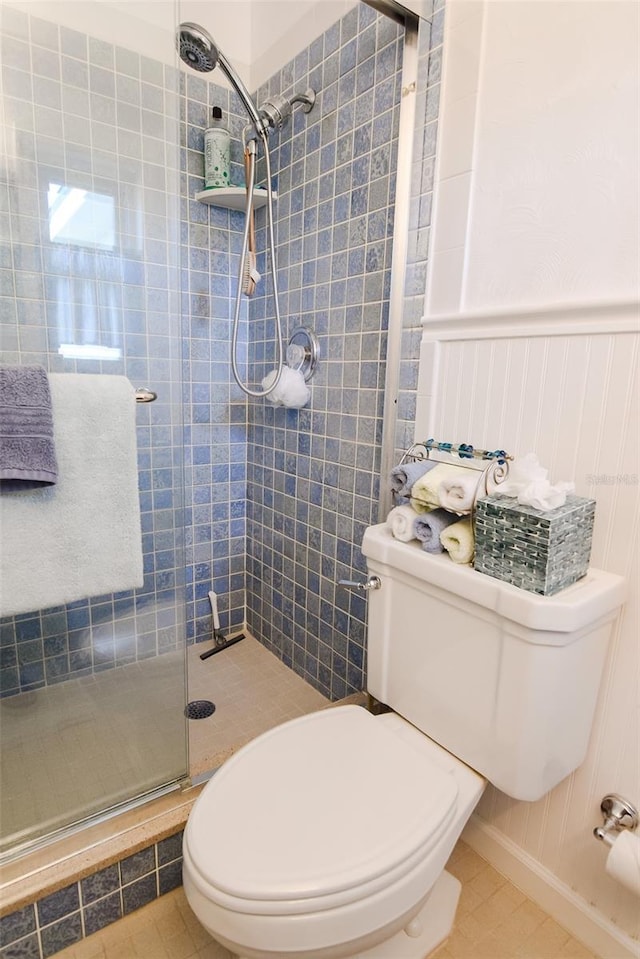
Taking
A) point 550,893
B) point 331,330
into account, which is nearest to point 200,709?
point 550,893

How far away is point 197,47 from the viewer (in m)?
1.24

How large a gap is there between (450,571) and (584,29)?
1.01 metres

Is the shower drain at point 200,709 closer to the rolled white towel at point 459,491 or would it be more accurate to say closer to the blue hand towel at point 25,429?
the blue hand towel at point 25,429

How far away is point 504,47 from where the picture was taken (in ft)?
3.26

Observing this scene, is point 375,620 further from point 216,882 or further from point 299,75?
point 299,75

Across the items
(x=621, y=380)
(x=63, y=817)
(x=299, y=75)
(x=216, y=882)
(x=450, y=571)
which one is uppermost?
(x=299, y=75)

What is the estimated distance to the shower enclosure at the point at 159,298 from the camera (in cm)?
115

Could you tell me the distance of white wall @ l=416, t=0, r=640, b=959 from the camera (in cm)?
87

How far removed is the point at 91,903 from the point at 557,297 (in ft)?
5.03

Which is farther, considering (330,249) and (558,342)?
(330,249)

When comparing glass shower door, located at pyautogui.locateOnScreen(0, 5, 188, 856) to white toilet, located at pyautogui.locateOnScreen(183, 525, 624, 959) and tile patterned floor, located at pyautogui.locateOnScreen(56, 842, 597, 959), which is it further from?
white toilet, located at pyautogui.locateOnScreen(183, 525, 624, 959)

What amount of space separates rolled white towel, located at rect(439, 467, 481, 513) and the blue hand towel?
82 centimetres

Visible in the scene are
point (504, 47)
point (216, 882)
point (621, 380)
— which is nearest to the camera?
point (216, 882)

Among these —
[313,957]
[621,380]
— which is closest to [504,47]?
[621,380]
